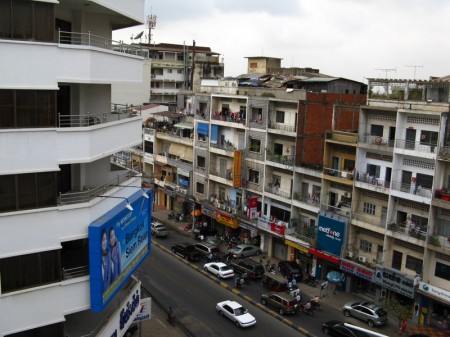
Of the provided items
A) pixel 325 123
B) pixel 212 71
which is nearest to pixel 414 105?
pixel 325 123

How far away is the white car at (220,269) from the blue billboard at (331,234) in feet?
25.9

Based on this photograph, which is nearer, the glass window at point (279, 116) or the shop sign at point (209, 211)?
the glass window at point (279, 116)

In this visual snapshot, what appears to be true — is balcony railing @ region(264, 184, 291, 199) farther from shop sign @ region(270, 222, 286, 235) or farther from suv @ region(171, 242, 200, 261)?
suv @ region(171, 242, 200, 261)

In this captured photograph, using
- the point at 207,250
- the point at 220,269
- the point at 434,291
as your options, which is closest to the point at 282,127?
the point at 207,250

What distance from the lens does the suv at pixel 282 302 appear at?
1359 inches

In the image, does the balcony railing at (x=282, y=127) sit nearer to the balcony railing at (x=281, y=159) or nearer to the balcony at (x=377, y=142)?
the balcony railing at (x=281, y=159)

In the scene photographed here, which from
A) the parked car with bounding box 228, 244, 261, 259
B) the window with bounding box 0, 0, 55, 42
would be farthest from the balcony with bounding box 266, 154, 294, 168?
the window with bounding box 0, 0, 55, 42

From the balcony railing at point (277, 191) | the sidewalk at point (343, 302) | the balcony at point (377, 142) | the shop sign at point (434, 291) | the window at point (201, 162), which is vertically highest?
the balcony at point (377, 142)

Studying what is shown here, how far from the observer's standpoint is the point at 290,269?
4178 centimetres

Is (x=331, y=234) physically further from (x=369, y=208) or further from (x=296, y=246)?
(x=296, y=246)

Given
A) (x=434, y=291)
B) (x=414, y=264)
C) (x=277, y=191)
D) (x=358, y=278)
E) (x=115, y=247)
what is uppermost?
(x=115, y=247)

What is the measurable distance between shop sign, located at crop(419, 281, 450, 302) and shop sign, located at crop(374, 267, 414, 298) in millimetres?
740

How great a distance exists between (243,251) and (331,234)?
1028 cm

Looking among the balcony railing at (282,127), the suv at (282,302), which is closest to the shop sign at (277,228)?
the suv at (282,302)
